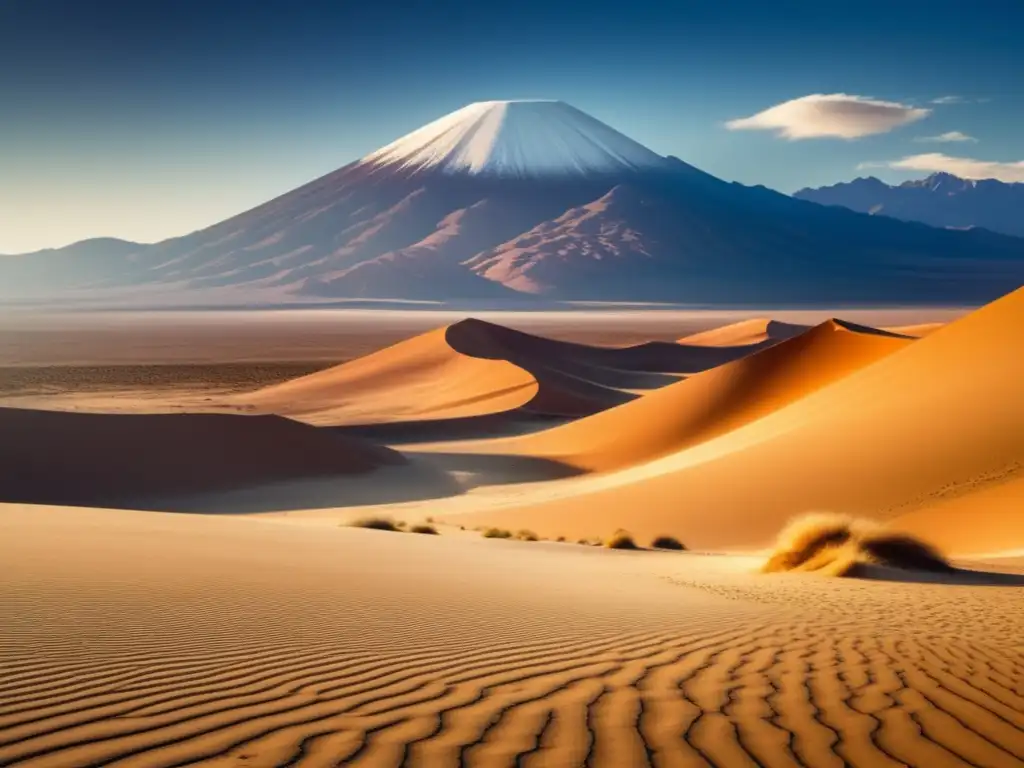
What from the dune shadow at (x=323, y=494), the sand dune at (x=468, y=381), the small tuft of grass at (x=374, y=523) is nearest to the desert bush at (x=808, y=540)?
the small tuft of grass at (x=374, y=523)

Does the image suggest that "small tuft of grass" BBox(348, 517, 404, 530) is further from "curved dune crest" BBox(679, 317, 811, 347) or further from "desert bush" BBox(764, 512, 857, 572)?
"curved dune crest" BBox(679, 317, 811, 347)

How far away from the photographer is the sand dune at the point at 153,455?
972 inches

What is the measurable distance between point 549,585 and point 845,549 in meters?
4.72

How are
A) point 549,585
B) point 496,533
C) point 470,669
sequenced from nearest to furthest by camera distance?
1. point 470,669
2. point 549,585
3. point 496,533

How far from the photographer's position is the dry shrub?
11.9 metres

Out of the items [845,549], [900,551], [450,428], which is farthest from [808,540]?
[450,428]

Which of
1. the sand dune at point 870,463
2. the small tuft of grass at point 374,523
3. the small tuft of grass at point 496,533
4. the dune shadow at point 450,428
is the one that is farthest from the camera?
the dune shadow at point 450,428

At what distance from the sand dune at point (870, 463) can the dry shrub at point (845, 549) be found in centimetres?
282

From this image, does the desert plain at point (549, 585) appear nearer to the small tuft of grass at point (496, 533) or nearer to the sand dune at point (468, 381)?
the small tuft of grass at point (496, 533)

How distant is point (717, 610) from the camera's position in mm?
7957

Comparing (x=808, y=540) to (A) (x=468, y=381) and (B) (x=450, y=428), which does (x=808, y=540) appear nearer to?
(B) (x=450, y=428)

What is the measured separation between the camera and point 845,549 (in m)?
12.4

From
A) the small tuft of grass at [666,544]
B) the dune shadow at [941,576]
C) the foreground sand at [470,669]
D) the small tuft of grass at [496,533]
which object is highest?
the foreground sand at [470,669]

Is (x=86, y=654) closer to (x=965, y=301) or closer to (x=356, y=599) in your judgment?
(x=356, y=599)
